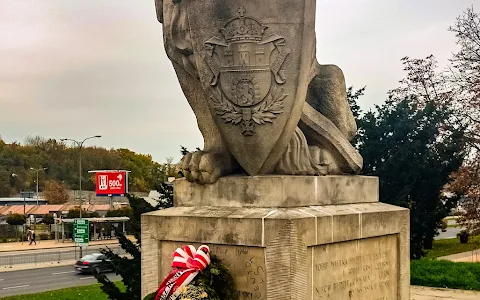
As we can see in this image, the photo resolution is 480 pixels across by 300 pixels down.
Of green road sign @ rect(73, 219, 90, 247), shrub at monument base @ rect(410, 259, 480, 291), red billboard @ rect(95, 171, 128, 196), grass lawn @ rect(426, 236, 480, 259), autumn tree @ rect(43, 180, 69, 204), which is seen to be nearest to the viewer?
shrub at monument base @ rect(410, 259, 480, 291)

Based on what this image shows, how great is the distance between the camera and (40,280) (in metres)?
21.7

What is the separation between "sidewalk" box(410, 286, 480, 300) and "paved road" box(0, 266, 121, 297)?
37.1 ft

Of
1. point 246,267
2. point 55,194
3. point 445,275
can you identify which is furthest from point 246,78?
point 55,194

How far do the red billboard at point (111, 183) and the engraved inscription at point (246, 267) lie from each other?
4477cm

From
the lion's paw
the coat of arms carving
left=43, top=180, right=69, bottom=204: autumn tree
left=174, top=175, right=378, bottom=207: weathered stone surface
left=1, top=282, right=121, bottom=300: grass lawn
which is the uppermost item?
the coat of arms carving

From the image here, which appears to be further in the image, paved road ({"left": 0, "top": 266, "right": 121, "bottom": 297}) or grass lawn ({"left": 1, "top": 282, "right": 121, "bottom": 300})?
paved road ({"left": 0, "top": 266, "right": 121, "bottom": 297})

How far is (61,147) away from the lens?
244ft

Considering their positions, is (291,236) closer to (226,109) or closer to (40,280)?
(226,109)

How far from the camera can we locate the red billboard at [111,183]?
161 feet

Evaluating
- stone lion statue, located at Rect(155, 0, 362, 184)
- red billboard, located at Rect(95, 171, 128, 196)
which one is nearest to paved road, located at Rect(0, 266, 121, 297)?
stone lion statue, located at Rect(155, 0, 362, 184)

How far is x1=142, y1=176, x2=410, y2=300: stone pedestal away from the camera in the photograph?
180 inches

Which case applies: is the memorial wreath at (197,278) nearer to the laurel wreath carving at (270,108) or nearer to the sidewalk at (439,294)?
the laurel wreath carving at (270,108)

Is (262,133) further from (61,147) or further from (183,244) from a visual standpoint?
(61,147)

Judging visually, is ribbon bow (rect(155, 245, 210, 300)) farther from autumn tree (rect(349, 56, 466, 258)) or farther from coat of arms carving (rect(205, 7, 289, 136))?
autumn tree (rect(349, 56, 466, 258))
